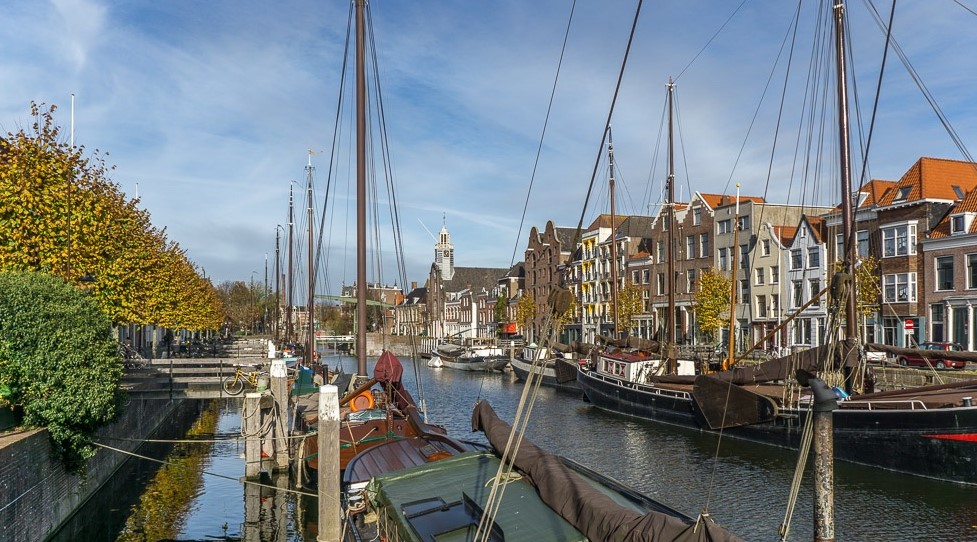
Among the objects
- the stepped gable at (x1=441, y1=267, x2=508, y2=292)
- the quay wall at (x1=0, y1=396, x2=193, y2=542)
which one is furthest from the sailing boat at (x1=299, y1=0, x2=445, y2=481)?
the stepped gable at (x1=441, y1=267, x2=508, y2=292)

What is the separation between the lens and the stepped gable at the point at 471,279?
14138 centimetres

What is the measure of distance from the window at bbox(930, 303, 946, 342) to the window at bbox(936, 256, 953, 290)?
1.23 m

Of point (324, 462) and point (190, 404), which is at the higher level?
point (324, 462)

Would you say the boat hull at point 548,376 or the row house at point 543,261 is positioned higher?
the row house at point 543,261

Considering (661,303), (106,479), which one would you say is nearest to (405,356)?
(661,303)

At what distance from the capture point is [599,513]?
8977 mm

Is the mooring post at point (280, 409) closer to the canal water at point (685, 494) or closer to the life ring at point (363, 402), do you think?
the canal water at point (685, 494)

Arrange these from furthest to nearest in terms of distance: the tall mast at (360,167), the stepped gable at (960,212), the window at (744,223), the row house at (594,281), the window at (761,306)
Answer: the row house at (594,281)
the window at (744,223)
the window at (761,306)
the stepped gable at (960,212)
the tall mast at (360,167)

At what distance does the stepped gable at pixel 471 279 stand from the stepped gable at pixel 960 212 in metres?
98.5

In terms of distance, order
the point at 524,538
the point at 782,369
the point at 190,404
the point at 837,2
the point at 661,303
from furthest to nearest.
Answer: the point at 661,303 < the point at 190,404 < the point at 782,369 < the point at 837,2 < the point at 524,538

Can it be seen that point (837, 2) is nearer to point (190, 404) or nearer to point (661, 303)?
point (190, 404)

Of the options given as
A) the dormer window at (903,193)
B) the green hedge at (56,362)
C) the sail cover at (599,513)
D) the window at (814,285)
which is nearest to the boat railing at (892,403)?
the sail cover at (599,513)

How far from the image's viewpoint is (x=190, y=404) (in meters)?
44.8

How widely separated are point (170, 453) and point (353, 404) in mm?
9966
